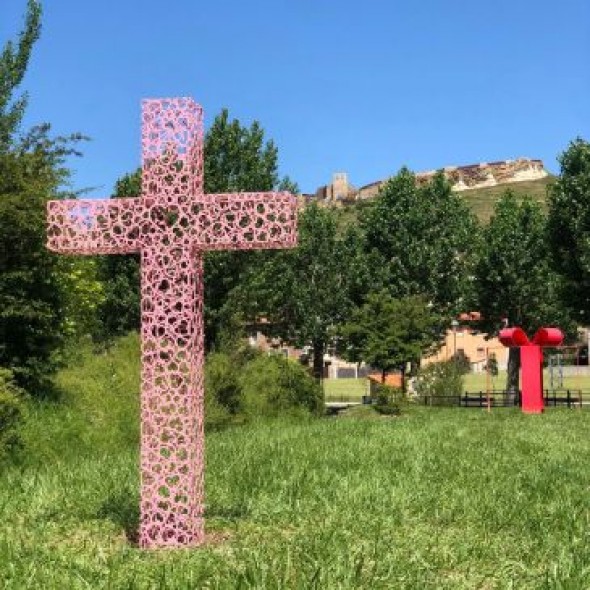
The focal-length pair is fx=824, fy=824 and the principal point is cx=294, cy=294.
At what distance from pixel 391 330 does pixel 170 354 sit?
1111 inches

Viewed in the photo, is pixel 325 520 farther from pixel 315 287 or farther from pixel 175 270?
pixel 315 287

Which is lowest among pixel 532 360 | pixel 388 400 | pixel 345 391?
pixel 345 391

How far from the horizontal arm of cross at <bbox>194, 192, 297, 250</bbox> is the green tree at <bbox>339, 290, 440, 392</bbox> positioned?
91.4 feet

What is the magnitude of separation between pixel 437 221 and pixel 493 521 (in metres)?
32.6

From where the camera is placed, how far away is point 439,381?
37.8m

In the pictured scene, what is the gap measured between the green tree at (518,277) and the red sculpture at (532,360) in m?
8.75

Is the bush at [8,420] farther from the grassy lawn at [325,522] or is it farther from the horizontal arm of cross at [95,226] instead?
the horizontal arm of cross at [95,226]

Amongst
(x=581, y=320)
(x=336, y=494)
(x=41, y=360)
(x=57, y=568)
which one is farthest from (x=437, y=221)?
(x=57, y=568)

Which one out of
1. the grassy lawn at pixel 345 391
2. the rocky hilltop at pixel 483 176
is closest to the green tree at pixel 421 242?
the grassy lawn at pixel 345 391

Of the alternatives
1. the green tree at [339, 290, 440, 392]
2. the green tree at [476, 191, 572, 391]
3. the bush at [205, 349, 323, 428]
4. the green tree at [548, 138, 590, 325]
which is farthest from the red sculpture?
the green tree at [476, 191, 572, 391]

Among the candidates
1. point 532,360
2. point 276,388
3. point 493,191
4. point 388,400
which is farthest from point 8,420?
point 493,191

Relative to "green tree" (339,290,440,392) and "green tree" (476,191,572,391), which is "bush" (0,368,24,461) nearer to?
"green tree" (339,290,440,392)

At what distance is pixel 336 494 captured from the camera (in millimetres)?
6512

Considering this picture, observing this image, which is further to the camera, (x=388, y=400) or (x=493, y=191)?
(x=493, y=191)
